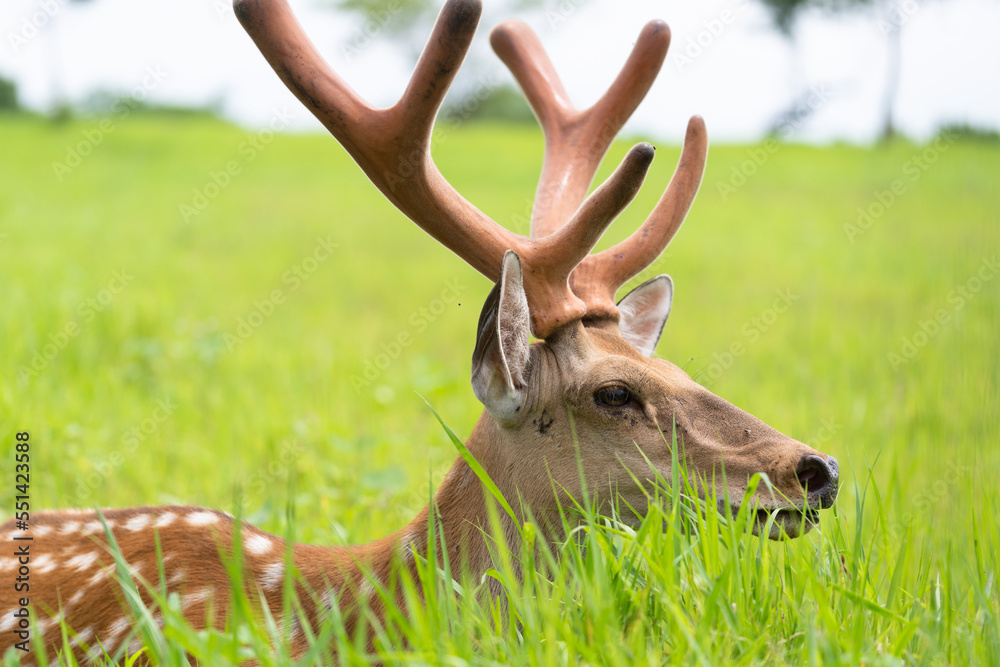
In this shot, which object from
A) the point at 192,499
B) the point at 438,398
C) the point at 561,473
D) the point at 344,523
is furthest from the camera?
the point at 438,398

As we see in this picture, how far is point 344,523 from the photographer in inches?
149

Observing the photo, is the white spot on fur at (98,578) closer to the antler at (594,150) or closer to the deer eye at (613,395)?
the deer eye at (613,395)

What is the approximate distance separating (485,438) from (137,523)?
1.15 meters

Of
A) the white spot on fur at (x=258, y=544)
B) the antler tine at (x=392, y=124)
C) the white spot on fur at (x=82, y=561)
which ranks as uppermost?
the antler tine at (x=392, y=124)

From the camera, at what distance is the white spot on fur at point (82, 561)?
2598 millimetres

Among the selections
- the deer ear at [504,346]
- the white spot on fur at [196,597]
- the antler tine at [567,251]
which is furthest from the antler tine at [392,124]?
the white spot on fur at [196,597]

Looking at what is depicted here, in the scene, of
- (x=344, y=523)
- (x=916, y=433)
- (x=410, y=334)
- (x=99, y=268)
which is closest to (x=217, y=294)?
(x=99, y=268)

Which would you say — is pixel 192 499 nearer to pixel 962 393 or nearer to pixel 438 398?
pixel 438 398

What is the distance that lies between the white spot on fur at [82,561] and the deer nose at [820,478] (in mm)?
2083

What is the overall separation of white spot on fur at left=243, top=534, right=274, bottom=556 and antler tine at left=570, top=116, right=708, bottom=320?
48.8 inches

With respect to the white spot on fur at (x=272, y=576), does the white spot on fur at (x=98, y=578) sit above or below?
above

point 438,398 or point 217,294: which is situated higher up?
point 217,294

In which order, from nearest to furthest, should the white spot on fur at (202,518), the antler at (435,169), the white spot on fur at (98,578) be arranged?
the antler at (435,169)
the white spot on fur at (98,578)
the white spot on fur at (202,518)

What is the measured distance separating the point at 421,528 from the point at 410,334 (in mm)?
5408
